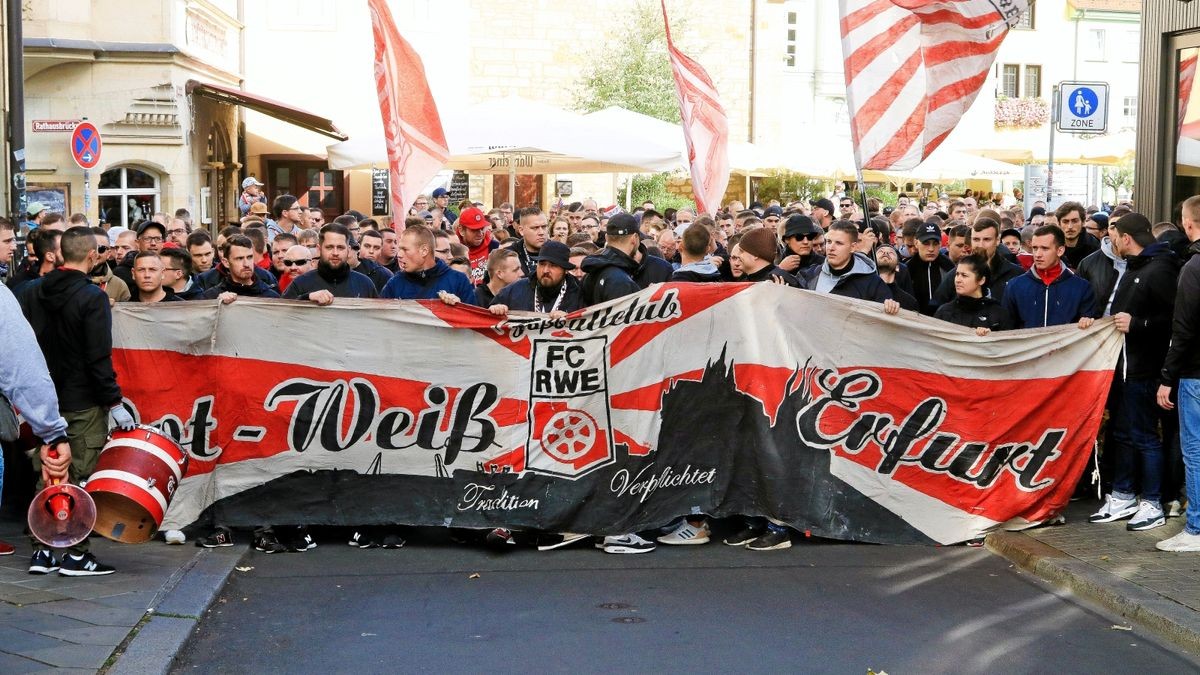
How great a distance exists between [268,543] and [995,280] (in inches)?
215

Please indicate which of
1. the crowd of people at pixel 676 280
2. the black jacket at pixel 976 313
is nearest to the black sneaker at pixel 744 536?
the crowd of people at pixel 676 280

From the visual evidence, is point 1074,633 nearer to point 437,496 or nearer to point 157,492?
point 437,496

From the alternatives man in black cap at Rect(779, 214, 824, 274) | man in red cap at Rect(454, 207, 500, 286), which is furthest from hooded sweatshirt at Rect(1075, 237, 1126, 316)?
man in red cap at Rect(454, 207, 500, 286)

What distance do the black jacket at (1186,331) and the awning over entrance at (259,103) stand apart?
20.1m

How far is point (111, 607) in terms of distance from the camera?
7242 mm

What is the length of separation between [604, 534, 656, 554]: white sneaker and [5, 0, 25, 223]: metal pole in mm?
6022

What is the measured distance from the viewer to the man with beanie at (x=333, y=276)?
9.92 metres

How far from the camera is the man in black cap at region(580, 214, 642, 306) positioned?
30.8 ft

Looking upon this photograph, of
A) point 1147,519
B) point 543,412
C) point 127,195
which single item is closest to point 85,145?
point 127,195

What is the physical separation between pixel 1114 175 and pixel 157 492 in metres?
56.5

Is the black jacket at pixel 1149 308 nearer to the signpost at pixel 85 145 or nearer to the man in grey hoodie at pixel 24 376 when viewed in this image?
the man in grey hoodie at pixel 24 376

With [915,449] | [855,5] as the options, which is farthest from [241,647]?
[855,5]

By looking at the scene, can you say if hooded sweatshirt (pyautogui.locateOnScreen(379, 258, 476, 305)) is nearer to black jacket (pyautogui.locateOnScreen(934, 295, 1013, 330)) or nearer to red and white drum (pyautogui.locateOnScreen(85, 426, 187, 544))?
red and white drum (pyautogui.locateOnScreen(85, 426, 187, 544))

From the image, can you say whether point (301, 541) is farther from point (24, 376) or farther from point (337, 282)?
point (24, 376)
